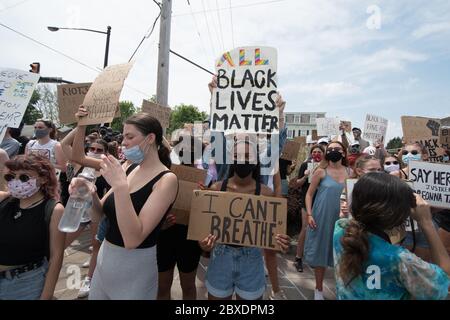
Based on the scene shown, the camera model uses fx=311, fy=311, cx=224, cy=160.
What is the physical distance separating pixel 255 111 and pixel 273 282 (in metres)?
1.70

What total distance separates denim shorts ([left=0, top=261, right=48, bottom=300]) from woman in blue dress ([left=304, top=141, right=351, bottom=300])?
2.78 meters

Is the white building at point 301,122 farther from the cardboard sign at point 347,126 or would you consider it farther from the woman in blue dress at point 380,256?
the woman in blue dress at point 380,256

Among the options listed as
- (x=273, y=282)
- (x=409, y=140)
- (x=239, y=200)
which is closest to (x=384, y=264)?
(x=239, y=200)

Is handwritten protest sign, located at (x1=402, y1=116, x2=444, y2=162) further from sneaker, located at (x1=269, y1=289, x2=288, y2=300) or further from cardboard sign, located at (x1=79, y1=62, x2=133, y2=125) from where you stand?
cardboard sign, located at (x1=79, y1=62, x2=133, y2=125)

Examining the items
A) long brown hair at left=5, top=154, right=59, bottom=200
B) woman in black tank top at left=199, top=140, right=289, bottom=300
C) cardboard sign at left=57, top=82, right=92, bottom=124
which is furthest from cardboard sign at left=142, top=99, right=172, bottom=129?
woman in black tank top at left=199, top=140, right=289, bottom=300

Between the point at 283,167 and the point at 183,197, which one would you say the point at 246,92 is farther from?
the point at 283,167

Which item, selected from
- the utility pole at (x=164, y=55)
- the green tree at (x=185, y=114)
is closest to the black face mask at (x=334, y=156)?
the utility pole at (x=164, y=55)

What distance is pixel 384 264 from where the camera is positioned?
4.91ft

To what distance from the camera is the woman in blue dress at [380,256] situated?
57.1 inches

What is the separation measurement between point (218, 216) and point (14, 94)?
268 cm

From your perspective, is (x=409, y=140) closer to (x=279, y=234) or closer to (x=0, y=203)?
(x=279, y=234)

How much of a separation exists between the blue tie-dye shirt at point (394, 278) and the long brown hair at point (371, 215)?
0.04 meters

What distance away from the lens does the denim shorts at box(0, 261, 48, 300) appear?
1.97 metres
